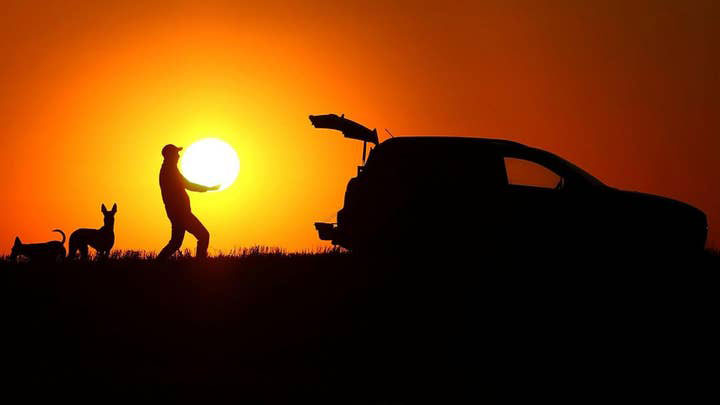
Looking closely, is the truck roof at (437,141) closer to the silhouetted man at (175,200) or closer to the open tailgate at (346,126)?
the open tailgate at (346,126)

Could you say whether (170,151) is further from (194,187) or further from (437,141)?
(437,141)

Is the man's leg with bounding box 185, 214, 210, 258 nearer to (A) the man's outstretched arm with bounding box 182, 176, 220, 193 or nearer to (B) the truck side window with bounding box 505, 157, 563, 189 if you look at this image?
(A) the man's outstretched arm with bounding box 182, 176, 220, 193

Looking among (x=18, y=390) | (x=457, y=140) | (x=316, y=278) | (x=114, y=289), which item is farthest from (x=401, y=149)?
(x=18, y=390)

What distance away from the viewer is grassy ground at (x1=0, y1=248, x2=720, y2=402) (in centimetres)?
976

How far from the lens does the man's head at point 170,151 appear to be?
53.5 ft

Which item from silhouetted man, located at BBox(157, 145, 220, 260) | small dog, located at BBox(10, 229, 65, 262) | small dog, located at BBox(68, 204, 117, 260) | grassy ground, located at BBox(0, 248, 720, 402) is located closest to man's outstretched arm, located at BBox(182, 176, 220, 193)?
silhouetted man, located at BBox(157, 145, 220, 260)

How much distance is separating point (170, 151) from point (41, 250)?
4134 mm

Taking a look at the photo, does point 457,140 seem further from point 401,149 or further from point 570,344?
point 570,344

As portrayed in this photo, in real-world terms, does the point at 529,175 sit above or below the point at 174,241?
above

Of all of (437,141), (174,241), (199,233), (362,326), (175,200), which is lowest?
(362,326)

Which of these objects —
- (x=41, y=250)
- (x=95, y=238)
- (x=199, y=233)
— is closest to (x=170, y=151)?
(x=199, y=233)

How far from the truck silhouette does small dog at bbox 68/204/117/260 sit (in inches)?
207

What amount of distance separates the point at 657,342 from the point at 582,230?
2432mm

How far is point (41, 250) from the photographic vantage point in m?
18.3
